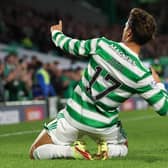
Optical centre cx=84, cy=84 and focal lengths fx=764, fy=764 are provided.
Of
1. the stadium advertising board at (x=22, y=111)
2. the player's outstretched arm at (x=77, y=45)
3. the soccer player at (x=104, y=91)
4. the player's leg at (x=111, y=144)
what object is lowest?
the stadium advertising board at (x=22, y=111)

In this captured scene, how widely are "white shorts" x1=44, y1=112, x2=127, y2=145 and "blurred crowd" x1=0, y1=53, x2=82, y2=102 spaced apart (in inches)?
426

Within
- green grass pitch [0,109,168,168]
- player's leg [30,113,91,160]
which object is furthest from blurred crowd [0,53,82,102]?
player's leg [30,113,91,160]

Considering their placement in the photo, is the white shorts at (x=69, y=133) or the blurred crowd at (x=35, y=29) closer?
the white shorts at (x=69, y=133)

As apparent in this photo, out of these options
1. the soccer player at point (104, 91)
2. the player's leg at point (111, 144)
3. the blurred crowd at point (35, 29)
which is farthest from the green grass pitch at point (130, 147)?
the blurred crowd at point (35, 29)

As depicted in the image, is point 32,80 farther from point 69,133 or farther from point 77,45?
point 77,45

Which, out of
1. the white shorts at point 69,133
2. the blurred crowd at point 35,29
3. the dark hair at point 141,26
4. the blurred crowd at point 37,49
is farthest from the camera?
the blurred crowd at point 35,29

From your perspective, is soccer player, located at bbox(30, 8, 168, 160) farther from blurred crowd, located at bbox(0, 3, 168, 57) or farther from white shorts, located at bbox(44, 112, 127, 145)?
blurred crowd, located at bbox(0, 3, 168, 57)

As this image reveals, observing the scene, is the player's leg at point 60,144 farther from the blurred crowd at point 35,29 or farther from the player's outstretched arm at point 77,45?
the blurred crowd at point 35,29

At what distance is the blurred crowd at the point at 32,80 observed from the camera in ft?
64.1

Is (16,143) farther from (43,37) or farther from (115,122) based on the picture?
(43,37)

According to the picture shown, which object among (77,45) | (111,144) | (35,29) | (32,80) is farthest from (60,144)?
(35,29)

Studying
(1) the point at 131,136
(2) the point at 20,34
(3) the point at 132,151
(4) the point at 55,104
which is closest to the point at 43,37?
(2) the point at 20,34

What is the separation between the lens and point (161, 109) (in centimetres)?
781

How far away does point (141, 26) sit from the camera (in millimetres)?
7777
